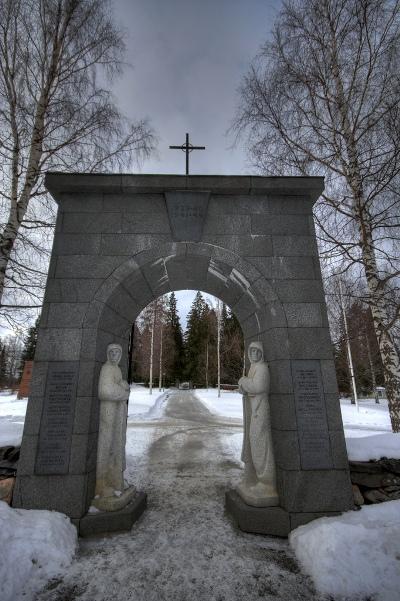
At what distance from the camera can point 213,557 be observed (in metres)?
3.34

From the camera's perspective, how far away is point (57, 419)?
407 cm

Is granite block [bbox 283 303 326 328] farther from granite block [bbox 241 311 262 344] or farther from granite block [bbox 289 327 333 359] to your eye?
granite block [bbox 241 311 262 344]

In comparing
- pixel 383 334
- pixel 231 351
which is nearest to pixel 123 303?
pixel 383 334

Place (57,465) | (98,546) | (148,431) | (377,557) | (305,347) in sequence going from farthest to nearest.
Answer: (148,431) < (305,347) < (57,465) < (98,546) < (377,557)

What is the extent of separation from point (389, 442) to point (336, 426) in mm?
1076

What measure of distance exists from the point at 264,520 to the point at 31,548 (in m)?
2.78

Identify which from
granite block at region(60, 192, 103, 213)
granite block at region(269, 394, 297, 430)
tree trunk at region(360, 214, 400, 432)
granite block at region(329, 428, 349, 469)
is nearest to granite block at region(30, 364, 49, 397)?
granite block at region(60, 192, 103, 213)

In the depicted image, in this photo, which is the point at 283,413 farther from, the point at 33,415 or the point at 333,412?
the point at 33,415

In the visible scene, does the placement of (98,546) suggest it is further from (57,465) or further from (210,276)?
(210,276)

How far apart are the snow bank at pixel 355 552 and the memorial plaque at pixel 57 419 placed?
3.17 m

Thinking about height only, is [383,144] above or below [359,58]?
below

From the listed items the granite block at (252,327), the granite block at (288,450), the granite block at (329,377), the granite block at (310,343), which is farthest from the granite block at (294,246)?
the granite block at (288,450)

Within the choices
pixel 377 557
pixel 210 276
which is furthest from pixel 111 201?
pixel 377 557

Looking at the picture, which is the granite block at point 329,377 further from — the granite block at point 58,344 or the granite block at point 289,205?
the granite block at point 58,344
